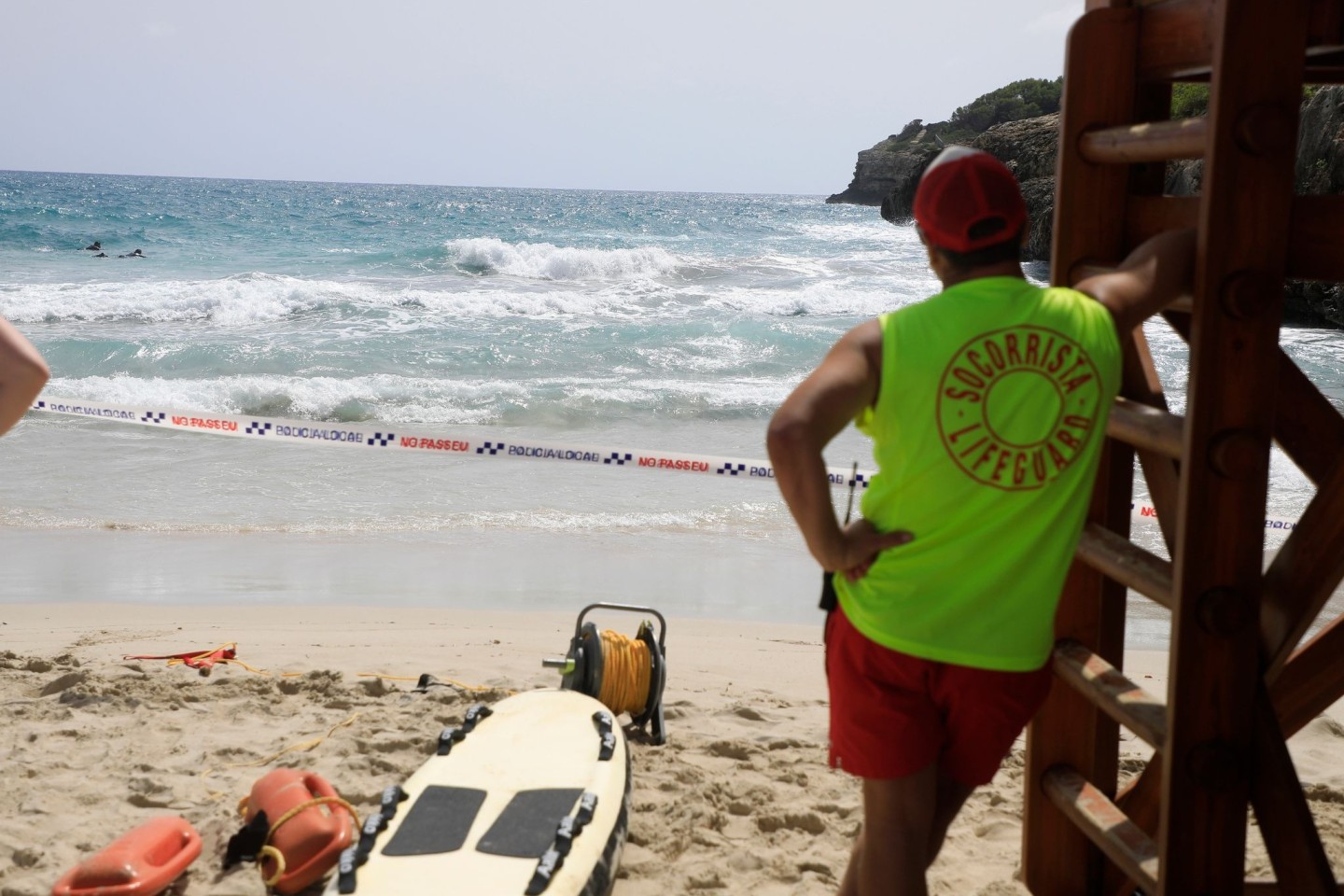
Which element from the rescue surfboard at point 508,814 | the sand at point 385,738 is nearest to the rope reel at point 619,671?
the sand at point 385,738

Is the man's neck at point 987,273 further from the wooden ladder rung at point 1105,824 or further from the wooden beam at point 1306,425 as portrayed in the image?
the wooden ladder rung at point 1105,824

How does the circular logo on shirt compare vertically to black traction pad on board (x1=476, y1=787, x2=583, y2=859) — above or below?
above

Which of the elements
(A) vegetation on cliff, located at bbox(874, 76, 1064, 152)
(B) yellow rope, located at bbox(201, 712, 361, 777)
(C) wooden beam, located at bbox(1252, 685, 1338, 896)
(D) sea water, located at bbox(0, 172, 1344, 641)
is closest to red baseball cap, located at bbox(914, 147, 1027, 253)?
(C) wooden beam, located at bbox(1252, 685, 1338, 896)

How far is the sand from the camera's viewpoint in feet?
12.3

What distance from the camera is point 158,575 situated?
294 inches

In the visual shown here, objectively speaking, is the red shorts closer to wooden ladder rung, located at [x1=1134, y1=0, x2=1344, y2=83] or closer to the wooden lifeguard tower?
the wooden lifeguard tower

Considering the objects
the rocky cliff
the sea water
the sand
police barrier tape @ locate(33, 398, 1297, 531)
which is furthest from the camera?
the rocky cliff

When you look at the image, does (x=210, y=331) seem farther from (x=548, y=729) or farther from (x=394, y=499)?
(x=548, y=729)

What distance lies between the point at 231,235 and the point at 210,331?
74.5ft

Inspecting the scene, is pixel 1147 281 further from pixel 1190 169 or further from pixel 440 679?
pixel 1190 169

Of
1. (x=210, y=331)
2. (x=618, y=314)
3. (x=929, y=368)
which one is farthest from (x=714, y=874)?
(x=618, y=314)

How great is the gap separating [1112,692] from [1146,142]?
1.25 meters

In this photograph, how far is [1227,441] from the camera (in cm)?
235

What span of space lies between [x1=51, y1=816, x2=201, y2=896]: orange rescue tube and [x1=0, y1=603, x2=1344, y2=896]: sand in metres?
0.11
